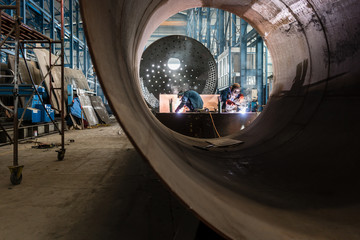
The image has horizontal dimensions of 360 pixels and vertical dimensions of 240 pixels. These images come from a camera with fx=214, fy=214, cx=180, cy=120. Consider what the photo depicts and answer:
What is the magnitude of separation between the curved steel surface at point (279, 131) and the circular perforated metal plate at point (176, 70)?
1723mm

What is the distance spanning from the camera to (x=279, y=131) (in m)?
1.97

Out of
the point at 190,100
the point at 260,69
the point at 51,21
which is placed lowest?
the point at 190,100

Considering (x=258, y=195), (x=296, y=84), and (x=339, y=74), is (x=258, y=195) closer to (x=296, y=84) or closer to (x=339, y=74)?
(x=339, y=74)

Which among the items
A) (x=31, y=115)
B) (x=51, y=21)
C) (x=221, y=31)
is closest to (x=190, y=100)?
(x=31, y=115)

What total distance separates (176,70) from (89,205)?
340 centimetres

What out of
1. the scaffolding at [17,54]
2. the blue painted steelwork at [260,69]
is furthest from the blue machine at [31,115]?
the blue painted steelwork at [260,69]

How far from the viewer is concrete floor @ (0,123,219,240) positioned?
119 centimetres

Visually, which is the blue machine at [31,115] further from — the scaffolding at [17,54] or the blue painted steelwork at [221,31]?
the blue painted steelwork at [221,31]

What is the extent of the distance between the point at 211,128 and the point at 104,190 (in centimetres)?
165

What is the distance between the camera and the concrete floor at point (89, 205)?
1186mm

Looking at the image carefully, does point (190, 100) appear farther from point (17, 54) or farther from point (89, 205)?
point (89, 205)

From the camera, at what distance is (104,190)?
5.85ft

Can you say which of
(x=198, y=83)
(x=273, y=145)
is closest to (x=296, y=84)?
(x=273, y=145)

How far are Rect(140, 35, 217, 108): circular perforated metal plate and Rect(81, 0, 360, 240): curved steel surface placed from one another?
67.8 inches
